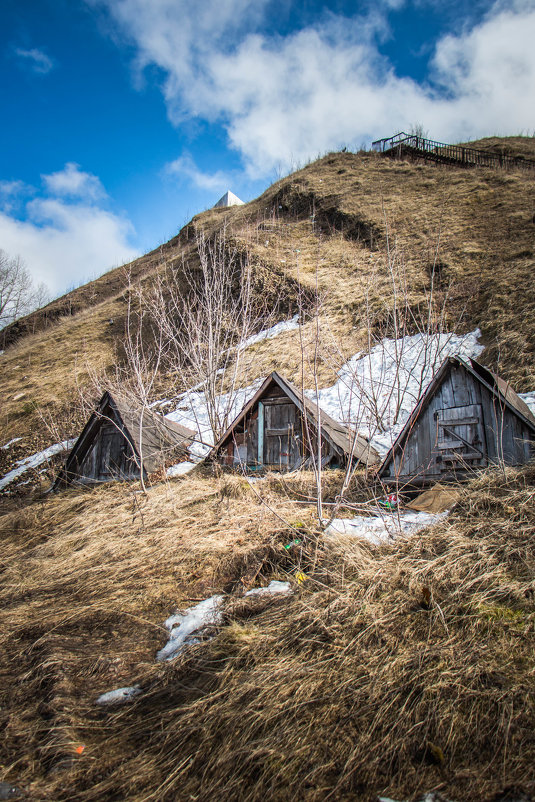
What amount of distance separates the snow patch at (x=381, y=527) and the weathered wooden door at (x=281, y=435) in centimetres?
465

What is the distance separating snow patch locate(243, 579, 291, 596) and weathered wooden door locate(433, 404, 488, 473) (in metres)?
4.76

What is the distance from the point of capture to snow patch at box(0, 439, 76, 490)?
16328 mm

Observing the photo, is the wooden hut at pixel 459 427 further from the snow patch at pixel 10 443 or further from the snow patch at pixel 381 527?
the snow patch at pixel 10 443

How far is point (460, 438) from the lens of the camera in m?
8.47

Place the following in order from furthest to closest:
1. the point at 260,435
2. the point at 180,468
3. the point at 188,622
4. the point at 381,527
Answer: the point at 180,468, the point at 260,435, the point at 381,527, the point at 188,622

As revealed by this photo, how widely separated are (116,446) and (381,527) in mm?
9237

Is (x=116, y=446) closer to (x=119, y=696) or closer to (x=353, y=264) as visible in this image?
(x=119, y=696)

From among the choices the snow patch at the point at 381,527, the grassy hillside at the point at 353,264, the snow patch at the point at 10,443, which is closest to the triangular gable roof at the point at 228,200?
the grassy hillside at the point at 353,264

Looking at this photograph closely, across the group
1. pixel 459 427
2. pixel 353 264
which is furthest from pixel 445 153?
pixel 459 427

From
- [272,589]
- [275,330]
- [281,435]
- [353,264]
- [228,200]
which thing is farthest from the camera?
[228,200]

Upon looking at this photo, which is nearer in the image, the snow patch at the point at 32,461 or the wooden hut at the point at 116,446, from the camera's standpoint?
the wooden hut at the point at 116,446

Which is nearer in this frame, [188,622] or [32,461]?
[188,622]

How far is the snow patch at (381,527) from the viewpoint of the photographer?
4883 millimetres

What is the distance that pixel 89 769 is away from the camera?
2.63 meters
